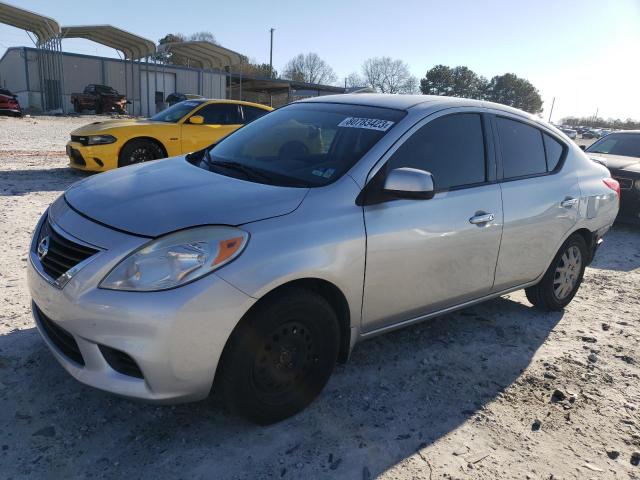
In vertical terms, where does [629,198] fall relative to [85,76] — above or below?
below

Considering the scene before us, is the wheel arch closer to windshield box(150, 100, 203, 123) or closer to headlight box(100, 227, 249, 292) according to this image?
headlight box(100, 227, 249, 292)

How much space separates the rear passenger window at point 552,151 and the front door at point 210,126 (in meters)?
6.13

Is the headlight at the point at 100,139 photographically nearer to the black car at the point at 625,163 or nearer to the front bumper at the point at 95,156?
the front bumper at the point at 95,156

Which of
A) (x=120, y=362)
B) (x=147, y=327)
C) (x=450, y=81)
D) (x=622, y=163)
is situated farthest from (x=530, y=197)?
(x=450, y=81)

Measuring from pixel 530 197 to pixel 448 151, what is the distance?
33.7 inches

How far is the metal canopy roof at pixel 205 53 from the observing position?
25.8 m

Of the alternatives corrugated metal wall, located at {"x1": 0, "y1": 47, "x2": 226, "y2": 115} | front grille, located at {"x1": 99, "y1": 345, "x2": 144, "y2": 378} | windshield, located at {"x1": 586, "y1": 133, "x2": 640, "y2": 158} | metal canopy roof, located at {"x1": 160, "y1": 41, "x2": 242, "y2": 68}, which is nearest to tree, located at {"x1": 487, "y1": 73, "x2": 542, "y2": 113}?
corrugated metal wall, located at {"x1": 0, "y1": 47, "x2": 226, "y2": 115}

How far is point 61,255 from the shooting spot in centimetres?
245

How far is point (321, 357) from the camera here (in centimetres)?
271

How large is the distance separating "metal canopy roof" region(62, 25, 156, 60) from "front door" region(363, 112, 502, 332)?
24.6 metres

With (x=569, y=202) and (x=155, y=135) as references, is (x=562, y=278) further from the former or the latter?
(x=155, y=135)

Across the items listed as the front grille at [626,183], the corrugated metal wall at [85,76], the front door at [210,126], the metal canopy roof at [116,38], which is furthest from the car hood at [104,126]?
the corrugated metal wall at [85,76]

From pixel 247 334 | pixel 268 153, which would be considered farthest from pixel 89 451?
pixel 268 153

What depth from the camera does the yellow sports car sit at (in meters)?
8.40
